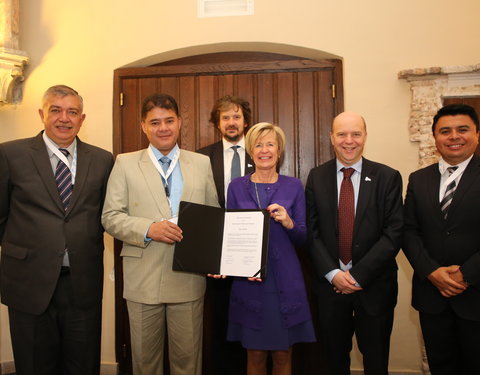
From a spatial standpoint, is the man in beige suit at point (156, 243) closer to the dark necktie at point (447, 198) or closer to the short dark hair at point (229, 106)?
the short dark hair at point (229, 106)

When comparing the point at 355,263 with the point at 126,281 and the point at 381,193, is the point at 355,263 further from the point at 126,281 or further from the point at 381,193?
the point at 126,281

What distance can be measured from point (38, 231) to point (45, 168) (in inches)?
14.0

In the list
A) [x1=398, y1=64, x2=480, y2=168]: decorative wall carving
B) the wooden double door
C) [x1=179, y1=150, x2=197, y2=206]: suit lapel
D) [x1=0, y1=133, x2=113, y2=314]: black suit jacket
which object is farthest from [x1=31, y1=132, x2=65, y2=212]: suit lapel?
[x1=398, y1=64, x2=480, y2=168]: decorative wall carving

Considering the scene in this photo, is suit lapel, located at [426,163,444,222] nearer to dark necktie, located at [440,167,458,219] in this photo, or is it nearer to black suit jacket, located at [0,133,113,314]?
dark necktie, located at [440,167,458,219]

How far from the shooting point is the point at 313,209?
230cm

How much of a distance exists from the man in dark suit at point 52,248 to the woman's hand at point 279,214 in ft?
3.43

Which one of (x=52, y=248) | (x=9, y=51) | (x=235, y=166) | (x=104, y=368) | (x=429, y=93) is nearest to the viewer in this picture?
(x=52, y=248)

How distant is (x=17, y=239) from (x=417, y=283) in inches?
91.5

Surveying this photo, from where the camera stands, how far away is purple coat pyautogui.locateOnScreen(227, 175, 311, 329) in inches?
81.4

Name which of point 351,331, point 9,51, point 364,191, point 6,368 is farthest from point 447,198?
point 6,368

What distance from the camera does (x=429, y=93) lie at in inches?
120

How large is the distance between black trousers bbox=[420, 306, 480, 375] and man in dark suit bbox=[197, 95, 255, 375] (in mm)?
1308

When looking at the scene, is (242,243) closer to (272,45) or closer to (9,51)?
(272,45)

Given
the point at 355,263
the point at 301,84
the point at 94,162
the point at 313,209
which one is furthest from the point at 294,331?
the point at 301,84
